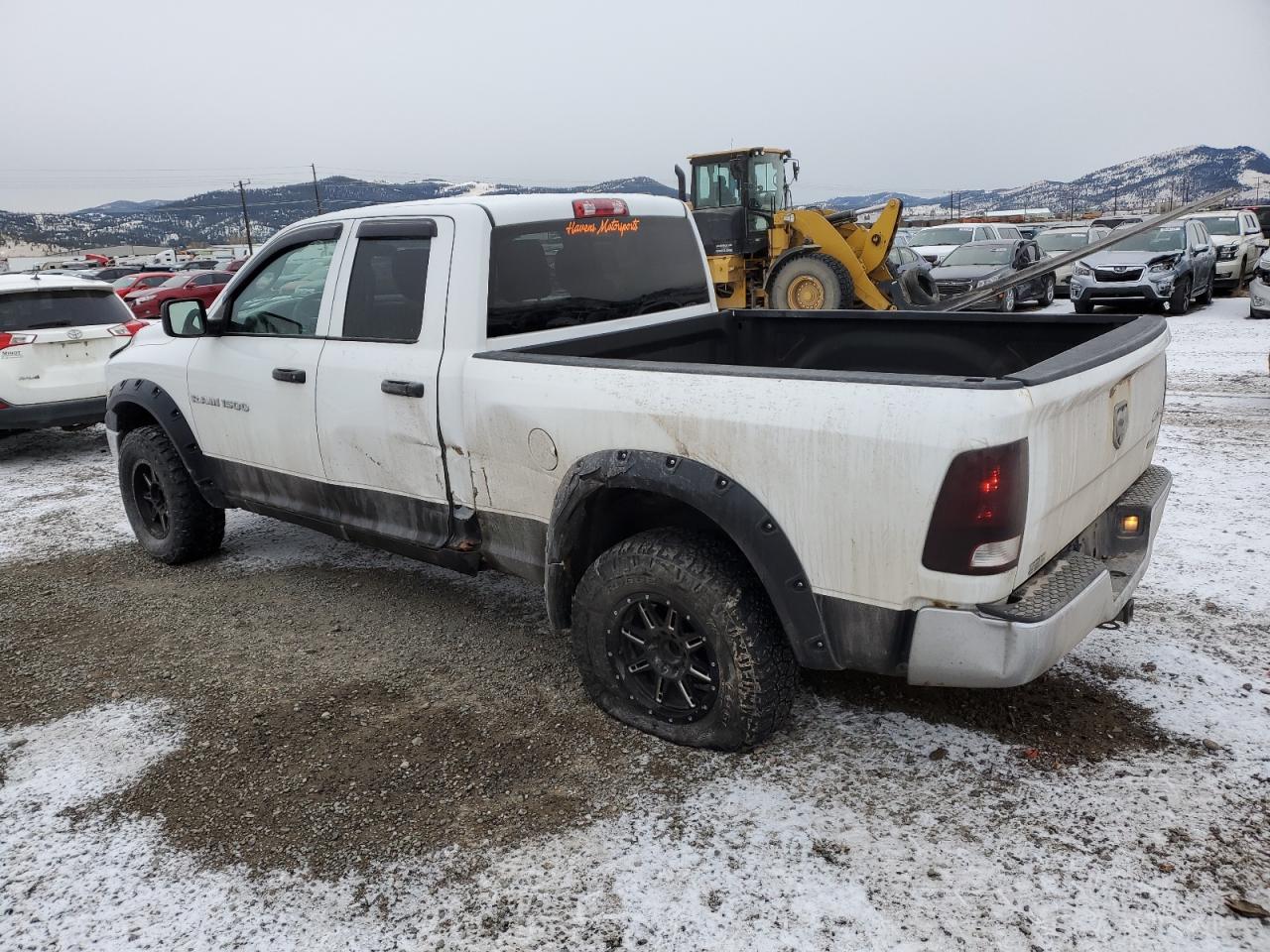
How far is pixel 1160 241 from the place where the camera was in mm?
15898

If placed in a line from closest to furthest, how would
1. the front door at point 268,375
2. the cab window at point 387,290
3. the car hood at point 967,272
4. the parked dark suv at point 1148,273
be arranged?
the cab window at point 387,290 < the front door at point 268,375 < the parked dark suv at point 1148,273 < the car hood at point 967,272

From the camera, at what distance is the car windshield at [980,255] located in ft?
55.9

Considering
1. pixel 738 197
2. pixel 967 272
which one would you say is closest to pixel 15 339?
pixel 738 197

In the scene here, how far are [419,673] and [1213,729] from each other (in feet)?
10.2

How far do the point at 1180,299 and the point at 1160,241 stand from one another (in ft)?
3.93

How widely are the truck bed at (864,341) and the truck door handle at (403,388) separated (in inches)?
14.7

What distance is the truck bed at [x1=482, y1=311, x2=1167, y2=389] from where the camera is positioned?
371 centimetres

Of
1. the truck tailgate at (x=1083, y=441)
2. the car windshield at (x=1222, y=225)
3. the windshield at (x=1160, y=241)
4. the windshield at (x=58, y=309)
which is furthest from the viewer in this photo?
the car windshield at (x=1222, y=225)

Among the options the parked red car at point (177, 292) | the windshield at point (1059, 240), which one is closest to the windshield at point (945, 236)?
the windshield at point (1059, 240)

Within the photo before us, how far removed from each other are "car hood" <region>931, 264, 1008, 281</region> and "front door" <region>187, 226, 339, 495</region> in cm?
1455

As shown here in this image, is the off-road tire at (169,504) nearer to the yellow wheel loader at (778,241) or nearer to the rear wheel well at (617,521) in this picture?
the rear wheel well at (617,521)

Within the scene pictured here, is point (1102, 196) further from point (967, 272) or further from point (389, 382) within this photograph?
point (389, 382)

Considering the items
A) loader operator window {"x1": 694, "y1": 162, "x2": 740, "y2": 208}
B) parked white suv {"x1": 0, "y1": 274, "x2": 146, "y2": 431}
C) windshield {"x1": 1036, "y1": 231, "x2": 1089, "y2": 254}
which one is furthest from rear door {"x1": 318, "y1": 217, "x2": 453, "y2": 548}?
windshield {"x1": 1036, "y1": 231, "x2": 1089, "y2": 254}

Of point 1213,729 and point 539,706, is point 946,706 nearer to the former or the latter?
point 1213,729
